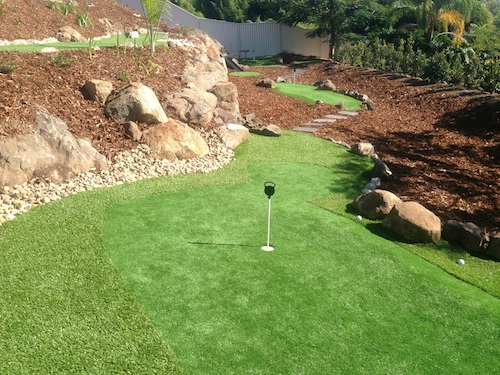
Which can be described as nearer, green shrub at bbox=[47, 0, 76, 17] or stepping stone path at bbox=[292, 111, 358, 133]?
stepping stone path at bbox=[292, 111, 358, 133]

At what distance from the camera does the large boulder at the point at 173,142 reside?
25.1 feet

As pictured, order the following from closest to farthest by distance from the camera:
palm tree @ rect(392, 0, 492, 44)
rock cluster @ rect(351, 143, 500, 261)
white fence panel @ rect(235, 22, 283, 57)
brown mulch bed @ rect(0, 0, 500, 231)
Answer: rock cluster @ rect(351, 143, 500, 261)
brown mulch bed @ rect(0, 0, 500, 231)
palm tree @ rect(392, 0, 492, 44)
white fence panel @ rect(235, 22, 283, 57)

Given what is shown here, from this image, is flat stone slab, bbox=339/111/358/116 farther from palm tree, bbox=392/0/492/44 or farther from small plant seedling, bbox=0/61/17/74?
small plant seedling, bbox=0/61/17/74

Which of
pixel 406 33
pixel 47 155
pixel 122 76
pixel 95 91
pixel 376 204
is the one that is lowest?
pixel 376 204

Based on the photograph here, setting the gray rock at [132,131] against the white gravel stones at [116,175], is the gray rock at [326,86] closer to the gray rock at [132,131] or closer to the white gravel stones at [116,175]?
the white gravel stones at [116,175]

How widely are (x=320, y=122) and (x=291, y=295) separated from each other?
26.0 feet

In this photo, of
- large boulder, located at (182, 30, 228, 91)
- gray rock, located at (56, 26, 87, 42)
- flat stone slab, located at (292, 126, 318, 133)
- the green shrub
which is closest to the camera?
flat stone slab, located at (292, 126, 318, 133)

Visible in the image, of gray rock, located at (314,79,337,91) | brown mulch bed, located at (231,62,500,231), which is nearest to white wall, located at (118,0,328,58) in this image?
gray rock, located at (314,79,337,91)

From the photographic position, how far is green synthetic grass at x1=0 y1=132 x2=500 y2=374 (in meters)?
3.38

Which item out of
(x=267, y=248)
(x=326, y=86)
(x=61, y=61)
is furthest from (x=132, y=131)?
(x=326, y=86)

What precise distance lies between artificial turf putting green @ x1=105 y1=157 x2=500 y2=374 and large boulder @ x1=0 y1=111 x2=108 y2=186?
4.23 ft

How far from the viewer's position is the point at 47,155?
6398 millimetres

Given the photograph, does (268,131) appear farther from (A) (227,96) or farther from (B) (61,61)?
(B) (61,61)

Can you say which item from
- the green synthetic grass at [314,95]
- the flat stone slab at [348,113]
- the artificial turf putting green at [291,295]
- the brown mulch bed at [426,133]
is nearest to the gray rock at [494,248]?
the brown mulch bed at [426,133]
